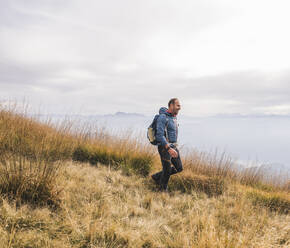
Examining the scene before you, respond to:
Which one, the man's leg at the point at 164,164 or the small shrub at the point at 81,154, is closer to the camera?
the man's leg at the point at 164,164

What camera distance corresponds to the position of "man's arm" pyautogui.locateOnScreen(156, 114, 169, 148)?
11.2 ft

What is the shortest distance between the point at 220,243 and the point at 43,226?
1.93 m

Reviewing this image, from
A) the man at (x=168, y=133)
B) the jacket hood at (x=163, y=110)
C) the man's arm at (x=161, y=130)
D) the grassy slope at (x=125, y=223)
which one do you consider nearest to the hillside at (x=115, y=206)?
the grassy slope at (x=125, y=223)

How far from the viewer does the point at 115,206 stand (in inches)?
111

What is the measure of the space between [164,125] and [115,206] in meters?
1.69

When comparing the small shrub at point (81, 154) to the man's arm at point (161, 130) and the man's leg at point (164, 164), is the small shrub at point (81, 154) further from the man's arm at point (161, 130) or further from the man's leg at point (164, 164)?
the man's arm at point (161, 130)

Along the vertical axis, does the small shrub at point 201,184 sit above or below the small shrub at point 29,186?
below

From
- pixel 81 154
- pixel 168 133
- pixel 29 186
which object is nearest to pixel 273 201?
pixel 168 133

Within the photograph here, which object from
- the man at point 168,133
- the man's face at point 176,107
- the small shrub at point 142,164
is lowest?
the small shrub at point 142,164

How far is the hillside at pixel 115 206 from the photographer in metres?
1.98

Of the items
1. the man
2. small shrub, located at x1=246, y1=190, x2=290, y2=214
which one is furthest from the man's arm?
small shrub, located at x1=246, y1=190, x2=290, y2=214

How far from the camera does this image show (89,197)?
2.90 metres

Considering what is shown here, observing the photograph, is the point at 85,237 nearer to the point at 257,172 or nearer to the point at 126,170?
the point at 126,170

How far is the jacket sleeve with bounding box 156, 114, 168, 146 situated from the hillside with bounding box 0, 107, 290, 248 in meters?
1.08
